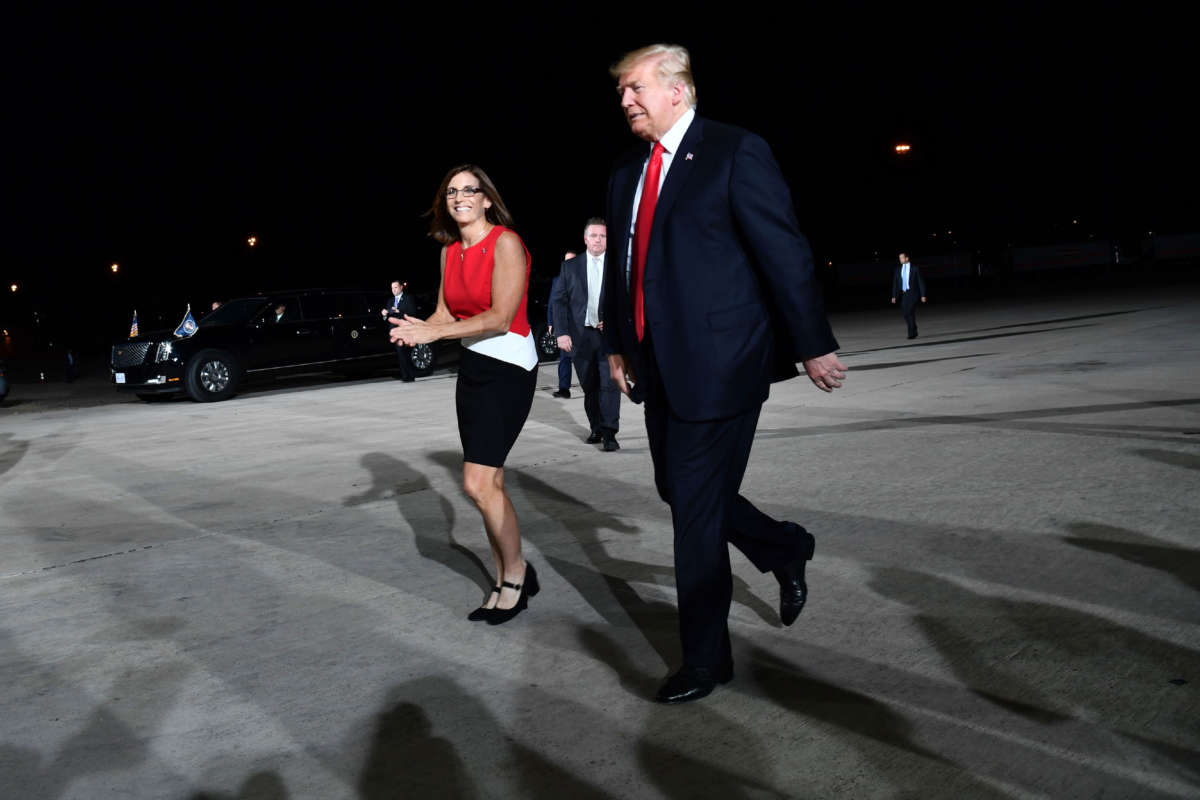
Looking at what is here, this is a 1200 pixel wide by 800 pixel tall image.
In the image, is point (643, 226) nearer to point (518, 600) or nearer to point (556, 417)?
point (518, 600)

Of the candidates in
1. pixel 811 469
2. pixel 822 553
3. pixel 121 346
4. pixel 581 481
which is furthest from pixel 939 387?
pixel 121 346

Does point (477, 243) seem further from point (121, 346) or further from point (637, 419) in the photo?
point (121, 346)

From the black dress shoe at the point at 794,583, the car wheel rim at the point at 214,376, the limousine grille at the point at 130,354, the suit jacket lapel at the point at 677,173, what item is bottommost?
the black dress shoe at the point at 794,583

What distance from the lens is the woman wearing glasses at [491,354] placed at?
4523mm

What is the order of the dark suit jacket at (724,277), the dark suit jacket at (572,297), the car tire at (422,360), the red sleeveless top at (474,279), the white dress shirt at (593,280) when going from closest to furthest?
1. the dark suit jacket at (724,277)
2. the red sleeveless top at (474,279)
3. the white dress shirt at (593,280)
4. the dark suit jacket at (572,297)
5. the car tire at (422,360)

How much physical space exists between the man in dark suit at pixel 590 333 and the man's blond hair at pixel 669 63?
5075mm

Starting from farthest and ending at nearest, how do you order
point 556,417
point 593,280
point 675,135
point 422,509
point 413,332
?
1. point 556,417
2. point 593,280
3. point 422,509
4. point 413,332
5. point 675,135

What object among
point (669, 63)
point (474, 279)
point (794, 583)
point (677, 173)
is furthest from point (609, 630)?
point (669, 63)

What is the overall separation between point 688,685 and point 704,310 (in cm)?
121

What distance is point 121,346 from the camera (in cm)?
1700

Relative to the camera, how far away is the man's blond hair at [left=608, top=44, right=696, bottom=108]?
141 inches

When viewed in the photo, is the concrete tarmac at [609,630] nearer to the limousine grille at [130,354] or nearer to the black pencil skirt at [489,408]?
the black pencil skirt at [489,408]

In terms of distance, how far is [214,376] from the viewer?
16750mm

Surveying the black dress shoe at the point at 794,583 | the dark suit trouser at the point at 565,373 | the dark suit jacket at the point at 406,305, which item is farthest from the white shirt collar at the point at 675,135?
the dark suit jacket at the point at 406,305
